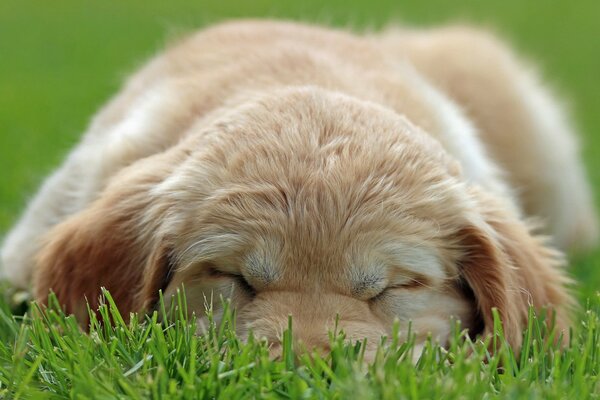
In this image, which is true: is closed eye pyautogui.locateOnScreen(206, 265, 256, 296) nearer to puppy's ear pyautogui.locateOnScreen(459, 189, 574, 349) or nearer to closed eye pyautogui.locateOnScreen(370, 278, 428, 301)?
closed eye pyautogui.locateOnScreen(370, 278, 428, 301)

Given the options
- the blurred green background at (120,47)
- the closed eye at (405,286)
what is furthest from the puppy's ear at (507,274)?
the blurred green background at (120,47)

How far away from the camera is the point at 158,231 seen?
391cm

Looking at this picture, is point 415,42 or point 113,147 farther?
point 415,42

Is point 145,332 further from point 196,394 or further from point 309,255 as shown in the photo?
point 309,255

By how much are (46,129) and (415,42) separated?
384 cm

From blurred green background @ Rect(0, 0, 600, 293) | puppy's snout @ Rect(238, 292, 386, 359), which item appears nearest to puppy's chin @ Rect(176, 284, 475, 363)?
puppy's snout @ Rect(238, 292, 386, 359)

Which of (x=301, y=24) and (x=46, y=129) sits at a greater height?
(x=301, y=24)

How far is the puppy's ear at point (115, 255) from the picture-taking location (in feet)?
12.9

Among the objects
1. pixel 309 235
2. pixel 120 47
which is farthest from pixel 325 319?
pixel 120 47

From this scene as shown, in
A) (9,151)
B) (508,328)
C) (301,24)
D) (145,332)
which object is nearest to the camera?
(145,332)

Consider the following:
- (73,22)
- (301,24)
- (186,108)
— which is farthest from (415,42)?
(73,22)

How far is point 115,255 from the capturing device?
158 inches

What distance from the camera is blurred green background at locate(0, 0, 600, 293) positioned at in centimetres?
777

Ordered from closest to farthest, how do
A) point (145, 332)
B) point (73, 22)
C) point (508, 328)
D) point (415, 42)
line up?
point (145, 332), point (508, 328), point (415, 42), point (73, 22)
